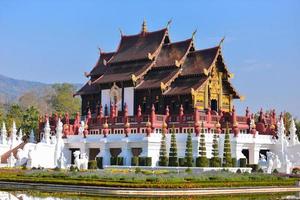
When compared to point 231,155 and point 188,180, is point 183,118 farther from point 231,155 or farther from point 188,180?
point 188,180

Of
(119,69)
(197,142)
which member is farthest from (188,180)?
(119,69)

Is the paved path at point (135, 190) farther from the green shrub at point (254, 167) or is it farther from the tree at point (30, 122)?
the tree at point (30, 122)

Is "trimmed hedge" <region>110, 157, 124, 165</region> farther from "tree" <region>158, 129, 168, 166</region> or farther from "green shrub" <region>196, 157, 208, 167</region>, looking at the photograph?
"green shrub" <region>196, 157, 208, 167</region>

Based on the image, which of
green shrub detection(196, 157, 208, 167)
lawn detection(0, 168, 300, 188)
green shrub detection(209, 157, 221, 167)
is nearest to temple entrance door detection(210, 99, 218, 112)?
green shrub detection(209, 157, 221, 167)

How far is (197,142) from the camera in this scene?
4203cm

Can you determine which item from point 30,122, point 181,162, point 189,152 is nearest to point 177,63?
point 189,152

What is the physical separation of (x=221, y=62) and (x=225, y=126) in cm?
790

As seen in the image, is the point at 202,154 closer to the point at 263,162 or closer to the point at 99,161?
the point at 263,162

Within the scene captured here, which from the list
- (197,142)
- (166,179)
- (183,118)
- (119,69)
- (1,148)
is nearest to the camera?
(166,179)

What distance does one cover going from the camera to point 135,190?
27031 millimetres

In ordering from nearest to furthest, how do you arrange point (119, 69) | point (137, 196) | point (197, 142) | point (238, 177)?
point (137, 196)
point (238, 177)
point (197, 142)
point (119, 69)

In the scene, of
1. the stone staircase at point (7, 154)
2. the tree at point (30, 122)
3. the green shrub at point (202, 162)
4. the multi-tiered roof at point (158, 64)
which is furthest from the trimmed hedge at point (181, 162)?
the tree at point (30, 122)

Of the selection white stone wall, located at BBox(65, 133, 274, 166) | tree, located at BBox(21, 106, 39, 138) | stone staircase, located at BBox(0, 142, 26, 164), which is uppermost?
tree, located at BBox(21, 106, 39, 138)

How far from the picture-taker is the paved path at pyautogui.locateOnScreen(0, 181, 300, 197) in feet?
88.2
